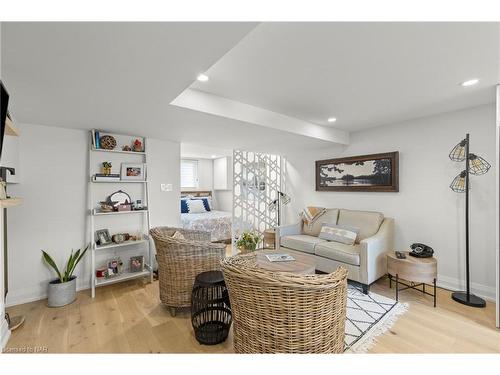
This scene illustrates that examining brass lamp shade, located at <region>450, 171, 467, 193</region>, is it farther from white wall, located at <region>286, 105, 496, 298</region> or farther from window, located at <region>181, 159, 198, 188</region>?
window, located at <region>181, 159, 198, 188</region>

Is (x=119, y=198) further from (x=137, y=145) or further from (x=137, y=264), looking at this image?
(x=137, y=264)

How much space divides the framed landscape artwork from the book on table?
6.50ft

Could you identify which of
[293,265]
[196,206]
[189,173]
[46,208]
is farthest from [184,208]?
[293,265]

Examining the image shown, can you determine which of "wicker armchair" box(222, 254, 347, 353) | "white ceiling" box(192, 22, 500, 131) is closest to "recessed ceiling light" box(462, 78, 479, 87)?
"white ceiling" box(192, 22, 500, 131)

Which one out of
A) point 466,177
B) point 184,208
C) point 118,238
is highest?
point 466,177

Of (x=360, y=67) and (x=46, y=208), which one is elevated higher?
(x=360, y=67)

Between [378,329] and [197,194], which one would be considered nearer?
[378,329]

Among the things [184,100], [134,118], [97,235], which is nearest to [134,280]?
[97,235]

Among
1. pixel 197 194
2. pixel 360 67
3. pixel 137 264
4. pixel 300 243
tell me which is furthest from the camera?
pixel 197 194

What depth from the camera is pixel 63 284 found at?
97.7 inches

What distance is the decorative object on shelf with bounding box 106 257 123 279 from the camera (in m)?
2.93

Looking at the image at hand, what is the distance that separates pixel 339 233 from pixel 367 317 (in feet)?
4.27
